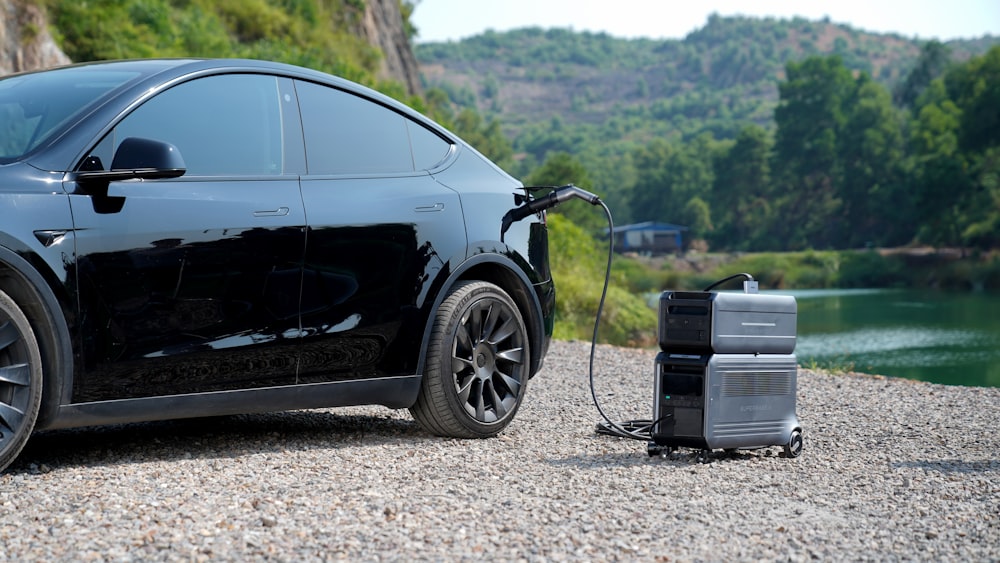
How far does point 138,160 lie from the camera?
4535 millimetres

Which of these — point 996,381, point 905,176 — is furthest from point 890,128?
point 996,381

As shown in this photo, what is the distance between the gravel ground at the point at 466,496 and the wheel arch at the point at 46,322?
1.14 feet

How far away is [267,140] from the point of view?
527 cm

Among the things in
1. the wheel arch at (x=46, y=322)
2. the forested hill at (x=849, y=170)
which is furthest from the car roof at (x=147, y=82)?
the forested hill at (x=849, y=170)

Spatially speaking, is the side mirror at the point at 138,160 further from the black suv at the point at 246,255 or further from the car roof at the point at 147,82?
the car roof at the point at 147,82

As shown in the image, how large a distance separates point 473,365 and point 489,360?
0.42ft

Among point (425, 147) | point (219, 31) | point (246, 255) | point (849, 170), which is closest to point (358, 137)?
point (425, 147)

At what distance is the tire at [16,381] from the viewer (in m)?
4.32

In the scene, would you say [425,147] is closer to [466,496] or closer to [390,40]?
[466,496]

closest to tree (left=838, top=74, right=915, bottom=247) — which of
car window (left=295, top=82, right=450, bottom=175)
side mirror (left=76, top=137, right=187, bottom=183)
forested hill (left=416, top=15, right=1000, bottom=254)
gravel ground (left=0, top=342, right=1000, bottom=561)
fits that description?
forested hill (left=416, top=15, right=1000, bottom=254)

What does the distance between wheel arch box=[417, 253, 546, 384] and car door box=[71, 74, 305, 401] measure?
106cm

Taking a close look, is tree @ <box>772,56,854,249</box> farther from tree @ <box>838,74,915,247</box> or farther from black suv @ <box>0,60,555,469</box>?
black suv @ <box>0,60,555,469</box>

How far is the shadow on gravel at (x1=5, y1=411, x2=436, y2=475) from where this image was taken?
16.6ft

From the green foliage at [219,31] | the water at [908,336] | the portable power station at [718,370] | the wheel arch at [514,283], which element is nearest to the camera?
the portable power station at [718,370]
